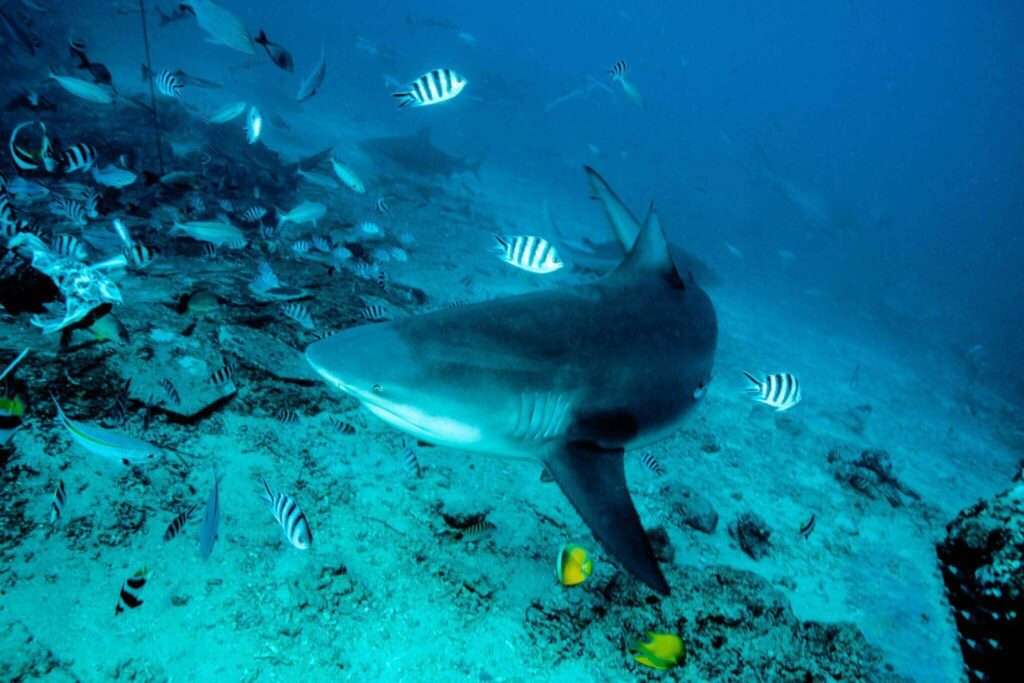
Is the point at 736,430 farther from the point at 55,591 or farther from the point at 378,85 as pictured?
the point at 378,85

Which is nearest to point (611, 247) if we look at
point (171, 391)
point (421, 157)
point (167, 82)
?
point (167, 82)

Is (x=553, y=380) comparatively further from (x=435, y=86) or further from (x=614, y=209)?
(x=435, y=86)

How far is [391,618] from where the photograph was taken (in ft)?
8.89

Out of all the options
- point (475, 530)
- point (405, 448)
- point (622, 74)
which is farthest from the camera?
point (622, 74)

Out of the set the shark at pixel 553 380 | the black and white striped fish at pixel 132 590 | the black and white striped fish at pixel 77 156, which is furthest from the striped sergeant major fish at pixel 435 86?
the black and white striped fish at pixel 132 590

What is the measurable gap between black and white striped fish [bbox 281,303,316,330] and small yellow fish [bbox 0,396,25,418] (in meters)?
2.47

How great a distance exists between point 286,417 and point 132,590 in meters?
1.74

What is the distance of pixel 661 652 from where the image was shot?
262 centimetres

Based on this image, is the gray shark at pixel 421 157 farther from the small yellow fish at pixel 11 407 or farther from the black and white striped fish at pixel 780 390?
the small yellow fish at pixel 11 407

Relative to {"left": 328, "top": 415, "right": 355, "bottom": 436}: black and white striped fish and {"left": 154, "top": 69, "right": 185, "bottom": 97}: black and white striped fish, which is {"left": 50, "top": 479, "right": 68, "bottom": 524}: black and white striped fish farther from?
{"left": 154, "top": 69, "right": 185, "bottom": 97}: black and white striped fish

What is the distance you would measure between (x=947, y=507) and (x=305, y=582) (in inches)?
368

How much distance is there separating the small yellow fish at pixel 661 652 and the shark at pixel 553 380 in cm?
76


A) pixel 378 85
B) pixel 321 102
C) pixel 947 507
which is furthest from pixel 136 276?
pixel 378 85

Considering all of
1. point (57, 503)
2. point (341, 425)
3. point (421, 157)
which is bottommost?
point (421, 157)
